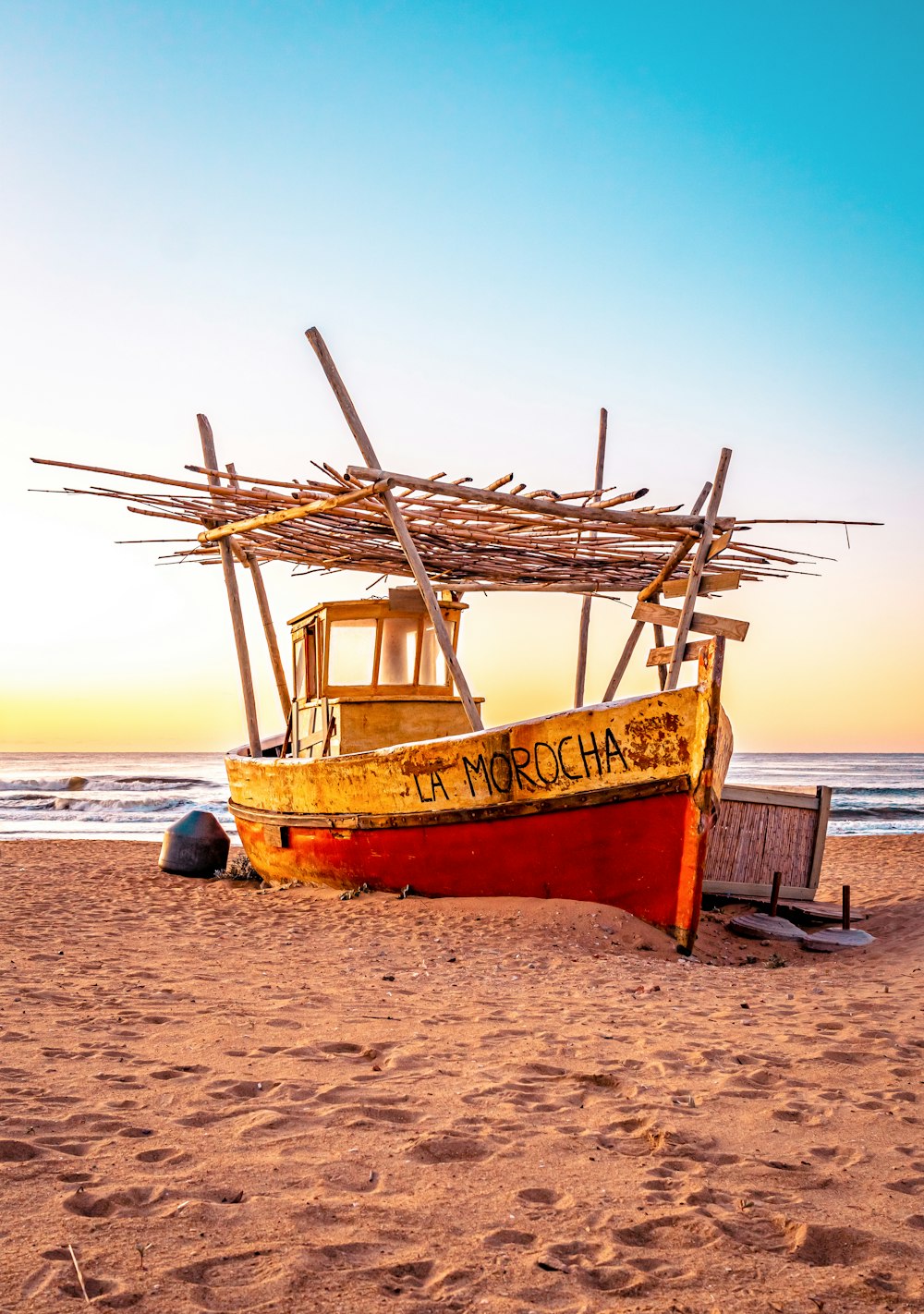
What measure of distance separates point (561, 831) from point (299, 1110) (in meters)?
3.89

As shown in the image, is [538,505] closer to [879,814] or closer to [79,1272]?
[79,1272]

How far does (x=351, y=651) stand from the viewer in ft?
32.3

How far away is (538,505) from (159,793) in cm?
2871

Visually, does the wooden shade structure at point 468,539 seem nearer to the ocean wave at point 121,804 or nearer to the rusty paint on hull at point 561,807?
the rusty paint on hull at point 561,807

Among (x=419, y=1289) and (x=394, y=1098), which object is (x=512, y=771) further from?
(x=419, y=1289)

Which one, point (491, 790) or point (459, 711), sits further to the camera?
point (459, 711)

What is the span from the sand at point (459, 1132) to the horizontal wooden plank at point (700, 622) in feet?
9.20

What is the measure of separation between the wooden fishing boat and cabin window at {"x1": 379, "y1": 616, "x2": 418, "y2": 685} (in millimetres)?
13

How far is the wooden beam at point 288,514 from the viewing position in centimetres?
715

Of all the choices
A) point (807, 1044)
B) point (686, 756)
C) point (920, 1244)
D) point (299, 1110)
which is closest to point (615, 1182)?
point (920, 1244)

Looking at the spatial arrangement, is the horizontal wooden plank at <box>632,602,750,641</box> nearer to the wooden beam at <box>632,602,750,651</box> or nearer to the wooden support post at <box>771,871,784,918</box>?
the wooden beam at <box>632,602,750,651</box>

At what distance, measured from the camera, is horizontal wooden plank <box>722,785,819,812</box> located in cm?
806

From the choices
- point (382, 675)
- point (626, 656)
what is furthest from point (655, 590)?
point (382, 675)

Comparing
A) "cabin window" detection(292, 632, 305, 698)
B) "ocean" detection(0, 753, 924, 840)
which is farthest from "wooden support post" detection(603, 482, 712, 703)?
"ocean" detection(0, 753, 924, 840)
